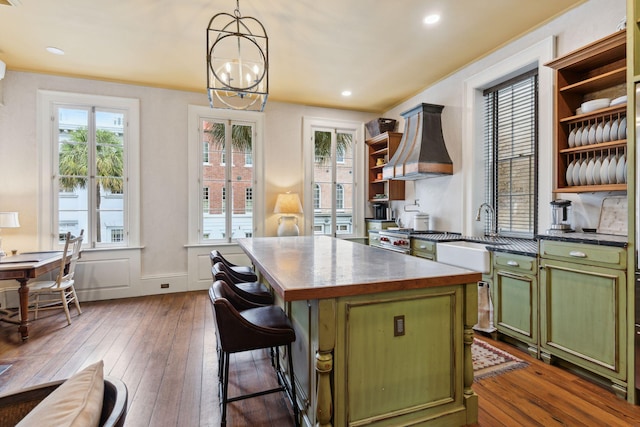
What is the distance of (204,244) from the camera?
5141 millimetres

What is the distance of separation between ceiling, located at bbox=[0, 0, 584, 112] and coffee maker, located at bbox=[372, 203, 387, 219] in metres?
2.14

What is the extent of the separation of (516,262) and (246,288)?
235 cm

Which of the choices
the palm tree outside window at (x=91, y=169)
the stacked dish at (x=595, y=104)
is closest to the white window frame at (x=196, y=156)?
the palm tree outside window at (x=91, y=169)

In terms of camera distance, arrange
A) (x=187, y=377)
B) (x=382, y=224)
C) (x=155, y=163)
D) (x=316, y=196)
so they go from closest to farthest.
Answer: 1. (x=187, y=377)
2. (x=155, y=163)
3. (x=382, y=224)
4. (x=316, y=196)

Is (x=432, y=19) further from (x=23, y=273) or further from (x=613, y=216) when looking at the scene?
(x=23, y=273)

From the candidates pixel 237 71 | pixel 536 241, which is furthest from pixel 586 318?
pixel 237 71

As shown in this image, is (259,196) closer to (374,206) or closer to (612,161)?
(374,206)

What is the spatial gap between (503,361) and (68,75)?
616cm

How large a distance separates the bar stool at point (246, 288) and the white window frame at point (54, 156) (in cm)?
295

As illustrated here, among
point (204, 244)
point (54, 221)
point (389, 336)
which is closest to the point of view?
point (389, 336)

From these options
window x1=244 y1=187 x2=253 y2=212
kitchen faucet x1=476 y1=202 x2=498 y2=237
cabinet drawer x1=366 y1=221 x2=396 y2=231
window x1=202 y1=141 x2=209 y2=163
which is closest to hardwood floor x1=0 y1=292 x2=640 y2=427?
kitchen faucet x1=476 y1=202 x2=498 y2=237

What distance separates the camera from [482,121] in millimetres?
4082

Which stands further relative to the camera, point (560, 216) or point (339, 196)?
point (339, 196)

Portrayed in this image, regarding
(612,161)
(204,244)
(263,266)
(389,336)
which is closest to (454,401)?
(389,336)
